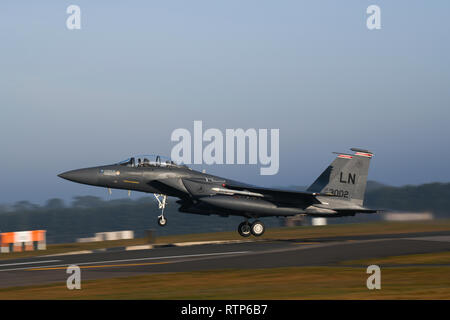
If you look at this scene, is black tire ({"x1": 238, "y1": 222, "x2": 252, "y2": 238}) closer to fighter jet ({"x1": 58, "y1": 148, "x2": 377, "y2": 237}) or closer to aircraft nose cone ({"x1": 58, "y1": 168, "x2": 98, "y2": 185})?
fighter jet ({"x1": 58, "y1": 148, "x2": 377, "y2": 237})

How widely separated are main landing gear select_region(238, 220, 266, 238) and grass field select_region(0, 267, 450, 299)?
1242 centimetres

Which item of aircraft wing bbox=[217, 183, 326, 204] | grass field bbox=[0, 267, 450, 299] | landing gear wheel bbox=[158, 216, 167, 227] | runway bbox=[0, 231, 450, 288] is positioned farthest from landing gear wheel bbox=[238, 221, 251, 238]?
grass field bbox=[0, 267, 450, 299]

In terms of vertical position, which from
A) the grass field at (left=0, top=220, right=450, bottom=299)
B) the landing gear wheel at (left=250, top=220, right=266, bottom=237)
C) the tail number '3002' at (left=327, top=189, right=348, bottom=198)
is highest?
the tail number '3002' at (left=327, top=189, right=348, bottom=198)

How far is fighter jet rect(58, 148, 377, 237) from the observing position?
29.2 m

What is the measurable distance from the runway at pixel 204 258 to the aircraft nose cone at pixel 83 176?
13.0ft

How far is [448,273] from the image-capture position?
17.0m

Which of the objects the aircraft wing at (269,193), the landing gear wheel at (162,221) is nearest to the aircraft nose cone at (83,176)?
the landing gear wheel at (162,221)

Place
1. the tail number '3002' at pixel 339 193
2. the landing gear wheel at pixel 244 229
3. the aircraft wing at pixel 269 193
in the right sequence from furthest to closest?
the landing gear wheel at pixel 244 229
the tail number '3002' at pixel 339 193
the aircraft wing at pixel 269 193

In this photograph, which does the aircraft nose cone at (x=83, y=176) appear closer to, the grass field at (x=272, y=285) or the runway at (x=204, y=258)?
the runway at (x=204, y=258)

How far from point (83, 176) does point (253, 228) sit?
29.3 ft

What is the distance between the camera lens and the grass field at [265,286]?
1388 centimetres

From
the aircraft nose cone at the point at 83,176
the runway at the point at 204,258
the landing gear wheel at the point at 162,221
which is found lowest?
the runway at the point at 204,258
